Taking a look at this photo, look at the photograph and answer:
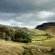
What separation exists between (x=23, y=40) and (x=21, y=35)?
184 inches

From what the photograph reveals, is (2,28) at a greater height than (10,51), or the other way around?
(2,28)

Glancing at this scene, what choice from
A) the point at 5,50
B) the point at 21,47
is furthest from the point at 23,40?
the point at 5,50

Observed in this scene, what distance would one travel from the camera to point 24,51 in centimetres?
5709

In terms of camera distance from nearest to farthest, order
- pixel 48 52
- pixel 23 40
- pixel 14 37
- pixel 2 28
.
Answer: pixel 48 52, pixel 23 40, pixel 14 37, pixel 2 28

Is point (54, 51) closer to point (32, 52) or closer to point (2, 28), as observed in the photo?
point (32, 52)

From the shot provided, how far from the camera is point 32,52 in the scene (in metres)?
56.7

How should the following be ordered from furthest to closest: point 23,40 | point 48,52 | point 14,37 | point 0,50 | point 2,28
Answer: point 2,28
point 14,37
point 23,40
point 48,52
point 0,50

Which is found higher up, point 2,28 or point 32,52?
point 2,28

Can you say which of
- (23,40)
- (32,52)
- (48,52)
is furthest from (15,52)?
(23,40)

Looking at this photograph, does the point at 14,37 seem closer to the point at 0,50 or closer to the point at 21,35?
the point at 21,35

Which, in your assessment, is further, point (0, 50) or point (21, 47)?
point (21, 47)

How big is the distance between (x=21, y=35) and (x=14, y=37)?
3.21 meters

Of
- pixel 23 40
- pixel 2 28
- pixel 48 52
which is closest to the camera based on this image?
pixel 48 52

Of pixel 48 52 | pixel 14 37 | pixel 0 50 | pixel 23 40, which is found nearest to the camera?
pixel 0 50
